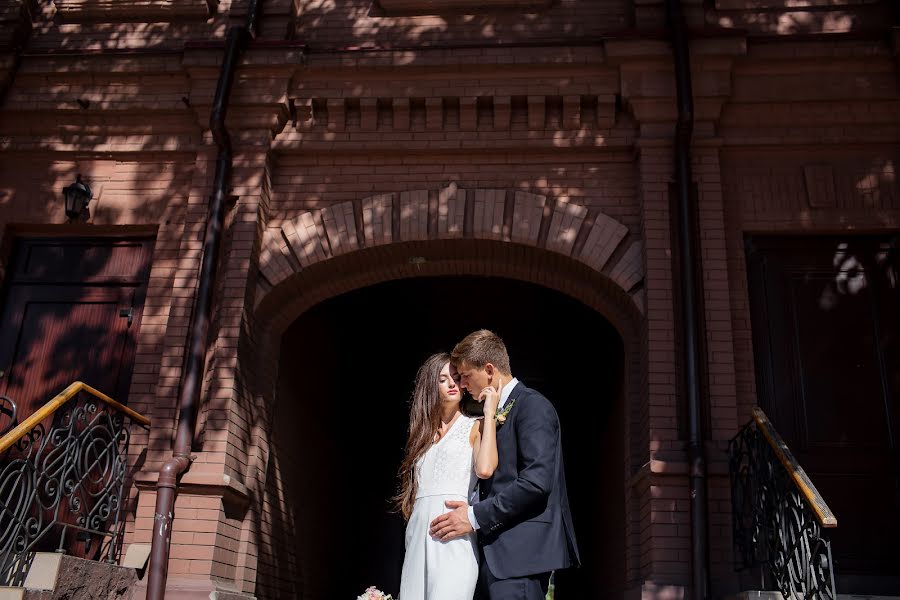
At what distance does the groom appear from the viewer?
363 cm

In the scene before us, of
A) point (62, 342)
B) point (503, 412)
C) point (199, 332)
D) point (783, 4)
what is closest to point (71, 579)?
point (199, 332)

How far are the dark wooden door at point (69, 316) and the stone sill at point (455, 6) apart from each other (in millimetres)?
3277

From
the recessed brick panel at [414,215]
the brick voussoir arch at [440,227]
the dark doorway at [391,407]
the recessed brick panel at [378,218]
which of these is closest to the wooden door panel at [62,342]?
the brick voussoir arch at [440,227]

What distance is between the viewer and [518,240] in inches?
292

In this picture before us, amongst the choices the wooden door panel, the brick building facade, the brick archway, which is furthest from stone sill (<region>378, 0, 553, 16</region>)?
the wooden door panel

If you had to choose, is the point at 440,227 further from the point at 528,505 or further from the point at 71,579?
the point at 528,505

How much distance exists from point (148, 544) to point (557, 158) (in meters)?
4.69

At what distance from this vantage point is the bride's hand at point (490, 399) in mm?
3881

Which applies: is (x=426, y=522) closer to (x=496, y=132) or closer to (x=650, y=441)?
A: (x=650, y=441)

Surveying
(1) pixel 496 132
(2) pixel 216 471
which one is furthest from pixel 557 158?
(2) pixel 216 471

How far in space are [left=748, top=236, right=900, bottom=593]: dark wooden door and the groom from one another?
11.8 feet

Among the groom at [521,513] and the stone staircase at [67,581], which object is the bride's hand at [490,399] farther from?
the stone staircase at [67,581]

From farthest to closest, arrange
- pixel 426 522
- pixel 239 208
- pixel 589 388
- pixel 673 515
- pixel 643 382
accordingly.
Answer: pixel 589 388
pixel 239 208
pixel 643 382
pixel 673 515
pixel 426 522

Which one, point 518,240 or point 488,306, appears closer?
point 518,240
